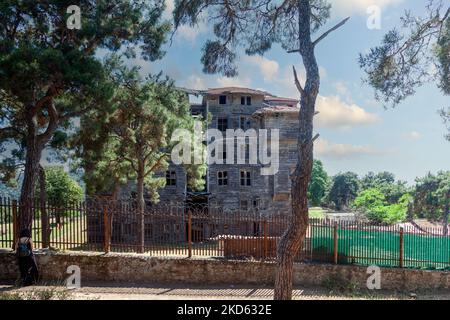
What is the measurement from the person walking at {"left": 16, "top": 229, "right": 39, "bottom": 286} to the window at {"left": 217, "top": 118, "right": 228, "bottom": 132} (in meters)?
23.8

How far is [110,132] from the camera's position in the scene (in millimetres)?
17375

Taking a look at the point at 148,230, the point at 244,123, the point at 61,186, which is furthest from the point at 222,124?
the point at 148,230

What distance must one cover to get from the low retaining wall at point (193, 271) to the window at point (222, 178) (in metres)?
20.7

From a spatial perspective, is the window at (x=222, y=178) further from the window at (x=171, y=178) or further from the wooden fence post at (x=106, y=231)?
the wooden fence post at (x=106, y=231)

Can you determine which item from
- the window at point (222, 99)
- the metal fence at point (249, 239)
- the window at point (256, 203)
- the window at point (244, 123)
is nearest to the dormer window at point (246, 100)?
the window at point (244, 123)

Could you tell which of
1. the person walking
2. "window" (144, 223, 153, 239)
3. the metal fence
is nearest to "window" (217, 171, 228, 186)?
"window" (144, 223, 153, 239)

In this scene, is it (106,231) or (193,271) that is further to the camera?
(193,271)

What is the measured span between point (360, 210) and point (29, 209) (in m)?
39.0

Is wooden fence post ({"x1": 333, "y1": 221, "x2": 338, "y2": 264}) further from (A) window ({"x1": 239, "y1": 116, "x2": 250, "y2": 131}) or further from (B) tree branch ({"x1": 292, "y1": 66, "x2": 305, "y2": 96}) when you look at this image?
(A) window ({"x1": 239, "y1": 116, "x2": 250, "y2": 131})

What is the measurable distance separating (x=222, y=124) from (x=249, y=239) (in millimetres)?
21804

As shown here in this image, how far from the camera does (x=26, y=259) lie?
10055 mm

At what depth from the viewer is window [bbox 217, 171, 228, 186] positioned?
106ft

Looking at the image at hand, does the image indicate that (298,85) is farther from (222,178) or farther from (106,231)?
(222,178)
